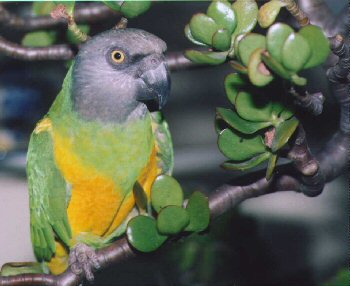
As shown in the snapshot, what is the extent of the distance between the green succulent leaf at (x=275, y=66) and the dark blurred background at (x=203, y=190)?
0.41m

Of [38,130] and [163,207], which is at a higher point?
[163,207]

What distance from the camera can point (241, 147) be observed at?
0.48 metres

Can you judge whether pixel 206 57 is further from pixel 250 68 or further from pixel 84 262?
pixel 84 262

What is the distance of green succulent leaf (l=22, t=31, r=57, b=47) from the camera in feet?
2.52

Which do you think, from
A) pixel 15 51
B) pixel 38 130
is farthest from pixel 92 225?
pixel 15 51

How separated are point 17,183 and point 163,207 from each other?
541 mm

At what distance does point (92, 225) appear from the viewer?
81 cm

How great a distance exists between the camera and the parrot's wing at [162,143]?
847 mm

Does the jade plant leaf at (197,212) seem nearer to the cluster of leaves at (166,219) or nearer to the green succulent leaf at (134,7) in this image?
the cluster of leaves at (166,219)

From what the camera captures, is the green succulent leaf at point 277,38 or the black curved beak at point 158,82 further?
the black curved beak at point 158,82

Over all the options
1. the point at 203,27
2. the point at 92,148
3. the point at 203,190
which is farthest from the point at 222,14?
the point at 203,190


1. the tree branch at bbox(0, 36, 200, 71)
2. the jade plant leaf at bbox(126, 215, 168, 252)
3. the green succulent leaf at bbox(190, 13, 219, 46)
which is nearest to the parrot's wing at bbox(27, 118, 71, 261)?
the tree branch at bbox(0, 36, 200, 71)

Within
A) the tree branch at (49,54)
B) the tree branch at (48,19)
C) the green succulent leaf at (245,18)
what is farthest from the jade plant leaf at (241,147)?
the tree branch at (48,19)

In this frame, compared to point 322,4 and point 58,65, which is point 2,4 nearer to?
point 58,65
